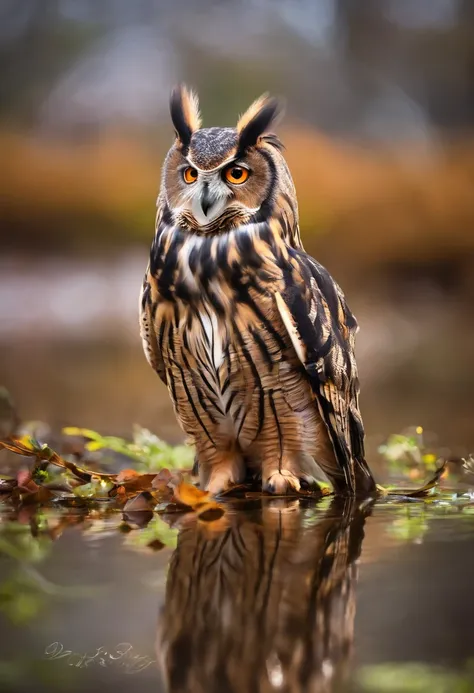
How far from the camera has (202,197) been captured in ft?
6.12

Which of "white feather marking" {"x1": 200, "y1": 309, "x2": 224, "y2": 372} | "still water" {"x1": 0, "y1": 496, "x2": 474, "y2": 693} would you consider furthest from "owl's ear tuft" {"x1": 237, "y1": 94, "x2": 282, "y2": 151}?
"still water" {"x1": 0, "y1": 496, "x2": 474, "y2": 693}

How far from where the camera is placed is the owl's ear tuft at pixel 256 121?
189 cm

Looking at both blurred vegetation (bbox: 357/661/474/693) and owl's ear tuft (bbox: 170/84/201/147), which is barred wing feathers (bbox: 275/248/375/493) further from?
blurred vegetation (bbox: 357/661/474/693)

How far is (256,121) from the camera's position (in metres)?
1.90

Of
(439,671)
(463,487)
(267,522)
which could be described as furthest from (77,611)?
(463,487)

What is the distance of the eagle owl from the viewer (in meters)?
1.87

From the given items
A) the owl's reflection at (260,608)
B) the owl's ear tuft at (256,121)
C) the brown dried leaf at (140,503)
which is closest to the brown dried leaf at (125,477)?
the brown dried leaf at (140,503)

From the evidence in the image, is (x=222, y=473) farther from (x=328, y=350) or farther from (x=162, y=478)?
(x=328, y=350)

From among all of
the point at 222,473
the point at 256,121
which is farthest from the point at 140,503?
the point at 256,121

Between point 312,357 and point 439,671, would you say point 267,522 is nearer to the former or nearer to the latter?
point 312,357

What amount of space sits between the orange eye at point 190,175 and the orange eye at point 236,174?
79mm

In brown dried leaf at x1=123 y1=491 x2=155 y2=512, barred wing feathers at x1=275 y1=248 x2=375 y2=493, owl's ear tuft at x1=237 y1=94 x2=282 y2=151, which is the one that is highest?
owl's ear tuft at x1=237 y1=94 x2=282 y2=151

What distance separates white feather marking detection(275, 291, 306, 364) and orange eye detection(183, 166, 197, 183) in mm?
354

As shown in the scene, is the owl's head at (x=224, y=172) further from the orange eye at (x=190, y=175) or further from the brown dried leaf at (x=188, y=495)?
the brown dried leaf at (x=188, y=495)
